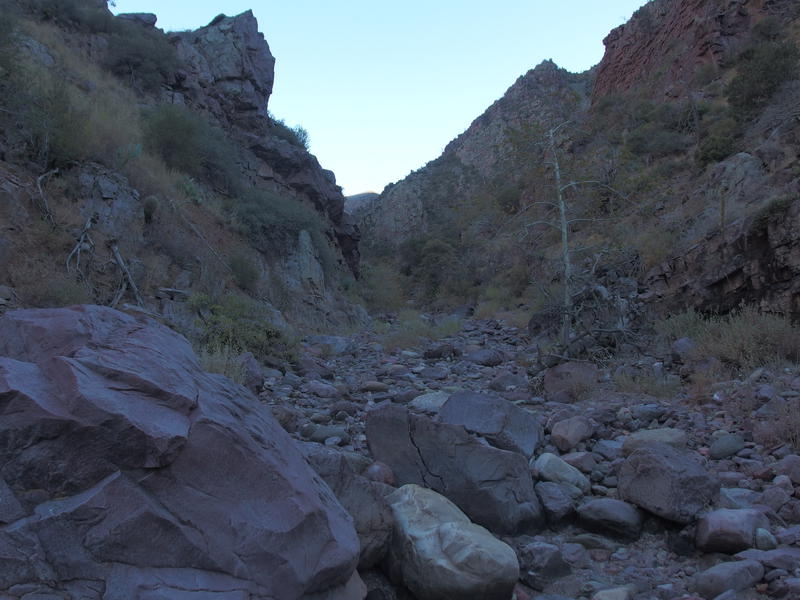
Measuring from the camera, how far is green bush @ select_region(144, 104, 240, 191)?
535 inches

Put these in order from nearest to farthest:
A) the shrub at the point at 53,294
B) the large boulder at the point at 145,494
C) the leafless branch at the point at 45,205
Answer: the large boulder at the point at 145,494
the shrub at the point at 53,294
the leafless branch at the point at 45,205

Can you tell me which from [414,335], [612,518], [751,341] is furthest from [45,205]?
[751,341]

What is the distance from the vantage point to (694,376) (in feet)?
18.8

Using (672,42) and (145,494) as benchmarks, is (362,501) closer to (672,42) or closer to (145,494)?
(145,494)

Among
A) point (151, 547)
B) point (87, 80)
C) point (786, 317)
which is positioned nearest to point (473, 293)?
point (87, 80)

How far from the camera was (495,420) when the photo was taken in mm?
4520

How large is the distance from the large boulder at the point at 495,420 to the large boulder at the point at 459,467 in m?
0.54

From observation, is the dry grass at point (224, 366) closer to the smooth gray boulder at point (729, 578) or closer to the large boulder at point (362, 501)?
the large boulder at point (362, 501)

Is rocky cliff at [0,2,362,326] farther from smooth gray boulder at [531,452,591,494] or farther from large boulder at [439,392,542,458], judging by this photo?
smooth gray boulder at [531,452,591,494]

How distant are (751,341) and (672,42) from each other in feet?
84.3

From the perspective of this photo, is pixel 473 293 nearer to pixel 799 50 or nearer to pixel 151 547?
pixel 799 50

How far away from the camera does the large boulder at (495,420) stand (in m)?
4.36

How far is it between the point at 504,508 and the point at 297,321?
1005 cm

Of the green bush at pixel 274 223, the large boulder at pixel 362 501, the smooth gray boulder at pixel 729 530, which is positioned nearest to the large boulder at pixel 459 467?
the large boulder at pixel 362 501
